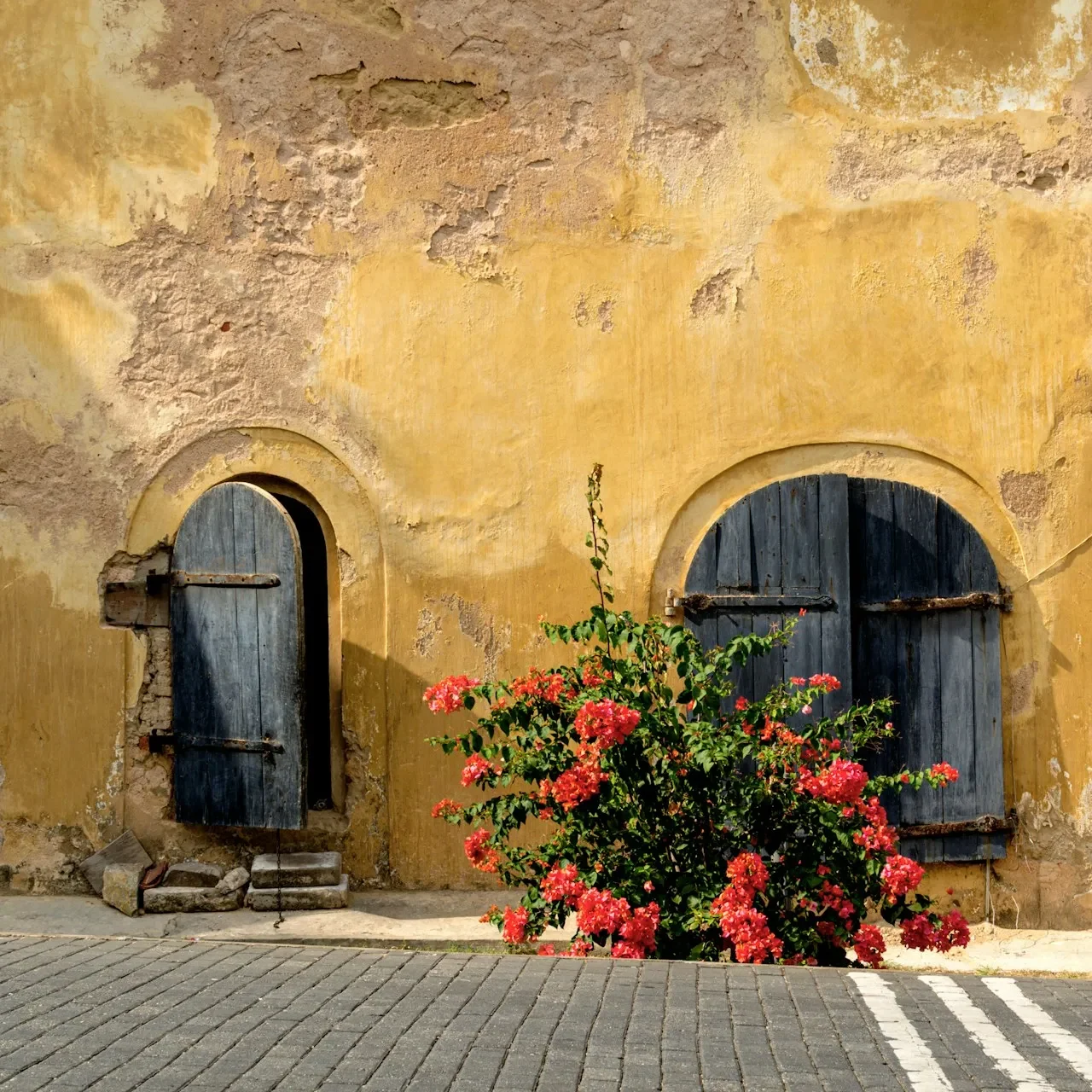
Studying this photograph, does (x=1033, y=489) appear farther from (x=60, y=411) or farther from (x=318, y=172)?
(x=60, y=411)

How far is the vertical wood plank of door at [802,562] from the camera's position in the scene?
752 centimetres

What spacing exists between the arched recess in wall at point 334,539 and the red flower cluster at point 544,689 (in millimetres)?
1550

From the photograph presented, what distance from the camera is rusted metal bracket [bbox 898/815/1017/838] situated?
754cm

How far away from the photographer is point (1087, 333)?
7.80 m

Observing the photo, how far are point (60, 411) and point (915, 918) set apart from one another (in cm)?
477

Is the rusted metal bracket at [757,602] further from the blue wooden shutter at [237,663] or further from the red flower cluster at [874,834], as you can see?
the blue wooden shutter at [237,663]

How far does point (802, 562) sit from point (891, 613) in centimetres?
51

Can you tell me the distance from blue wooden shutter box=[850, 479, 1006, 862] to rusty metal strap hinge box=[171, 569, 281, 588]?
9.35 ft

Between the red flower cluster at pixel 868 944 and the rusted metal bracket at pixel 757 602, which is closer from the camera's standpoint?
the red flower cluster at pixel 868 944

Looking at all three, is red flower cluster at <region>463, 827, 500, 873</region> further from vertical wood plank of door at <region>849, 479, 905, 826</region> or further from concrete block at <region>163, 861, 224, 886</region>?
vertical wood plank of door at <region>849, 479, 905, 826</region>

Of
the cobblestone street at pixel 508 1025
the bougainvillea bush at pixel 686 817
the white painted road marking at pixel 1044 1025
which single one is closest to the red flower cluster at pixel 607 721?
the bougainvillea bush at pixel 686 817

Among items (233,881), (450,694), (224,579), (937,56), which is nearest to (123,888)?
(233,881)

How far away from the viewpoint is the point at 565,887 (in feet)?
19.4

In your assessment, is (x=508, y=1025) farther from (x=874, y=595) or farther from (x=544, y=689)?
(x=874, y=595)
